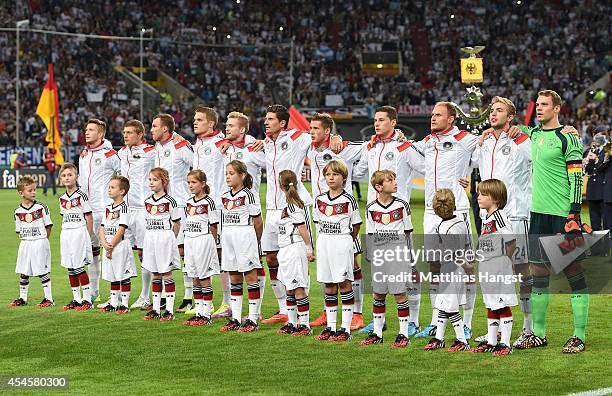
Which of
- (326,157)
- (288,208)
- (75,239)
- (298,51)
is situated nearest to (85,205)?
(75,239)

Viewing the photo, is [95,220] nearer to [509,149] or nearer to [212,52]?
[509,149]

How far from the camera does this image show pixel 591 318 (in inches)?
449

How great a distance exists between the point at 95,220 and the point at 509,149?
5.62 meters

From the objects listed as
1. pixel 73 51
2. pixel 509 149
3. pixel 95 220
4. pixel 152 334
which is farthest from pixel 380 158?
pixel 73 51

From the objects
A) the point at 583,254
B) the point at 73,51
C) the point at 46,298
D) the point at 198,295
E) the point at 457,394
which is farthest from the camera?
the point at 73,51

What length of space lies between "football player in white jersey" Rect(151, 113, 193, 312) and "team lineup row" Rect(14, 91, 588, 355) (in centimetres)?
2

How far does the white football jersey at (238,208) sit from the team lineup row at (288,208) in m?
0.01

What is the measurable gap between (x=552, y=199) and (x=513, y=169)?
556 mm

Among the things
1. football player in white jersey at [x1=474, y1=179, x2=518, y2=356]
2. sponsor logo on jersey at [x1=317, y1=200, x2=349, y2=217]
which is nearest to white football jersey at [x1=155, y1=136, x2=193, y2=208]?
sponsor logo on jersey at [x1=317, y1=200, x2=349, y2=217]

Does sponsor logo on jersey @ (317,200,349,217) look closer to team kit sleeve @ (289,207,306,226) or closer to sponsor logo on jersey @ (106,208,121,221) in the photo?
team kit sleeve @ (289,207,306,226)

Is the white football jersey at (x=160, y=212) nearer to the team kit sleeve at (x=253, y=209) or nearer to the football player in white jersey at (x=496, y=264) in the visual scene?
the team kit sleeve at (x=253, y=209)

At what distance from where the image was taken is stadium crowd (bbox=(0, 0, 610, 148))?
46.2m

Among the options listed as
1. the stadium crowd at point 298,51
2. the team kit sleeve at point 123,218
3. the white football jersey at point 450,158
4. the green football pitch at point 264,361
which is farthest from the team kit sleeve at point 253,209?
the stadium crowd at point 298,51

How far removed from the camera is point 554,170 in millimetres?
9469
